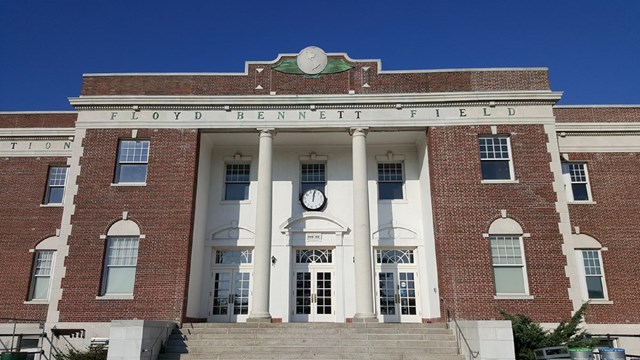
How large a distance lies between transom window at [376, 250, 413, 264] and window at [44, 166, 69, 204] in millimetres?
14044

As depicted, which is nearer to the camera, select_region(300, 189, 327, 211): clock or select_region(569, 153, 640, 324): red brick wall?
select_region(569, 153, 640, 324): red brick wall

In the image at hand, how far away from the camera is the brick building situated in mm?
18141

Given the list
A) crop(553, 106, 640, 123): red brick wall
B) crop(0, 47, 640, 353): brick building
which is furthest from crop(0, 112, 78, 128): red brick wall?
crop(553, 106, 640, 123): red brick wall

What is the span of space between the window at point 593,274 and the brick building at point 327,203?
0.08 metres

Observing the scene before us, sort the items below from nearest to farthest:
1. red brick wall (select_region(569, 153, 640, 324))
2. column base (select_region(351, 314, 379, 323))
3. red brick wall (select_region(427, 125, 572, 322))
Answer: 1. column base (select_region(351, 314, 379, 323))
2. red brick wall (select_region(427, 125, 572, 322))
3. red brick wall (select_region(569, 153, 640, 324))

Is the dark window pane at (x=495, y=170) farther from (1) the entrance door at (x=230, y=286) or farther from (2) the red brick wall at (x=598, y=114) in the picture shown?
(1) the entrance door at (x=230, y=286)

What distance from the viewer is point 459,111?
784 inches

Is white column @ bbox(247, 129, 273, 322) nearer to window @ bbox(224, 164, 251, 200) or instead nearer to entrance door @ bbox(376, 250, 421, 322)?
window @ bbox(224, 164, 251, 200)

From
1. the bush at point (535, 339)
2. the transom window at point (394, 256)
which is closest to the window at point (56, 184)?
the transom window at point (394, 256)

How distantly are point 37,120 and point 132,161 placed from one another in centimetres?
743

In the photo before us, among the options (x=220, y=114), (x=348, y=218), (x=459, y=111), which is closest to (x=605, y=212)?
(x=459, y=111)

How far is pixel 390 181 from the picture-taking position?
2180 centimetres

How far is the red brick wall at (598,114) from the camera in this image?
22578 millimetres

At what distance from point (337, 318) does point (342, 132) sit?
23.8 ft
